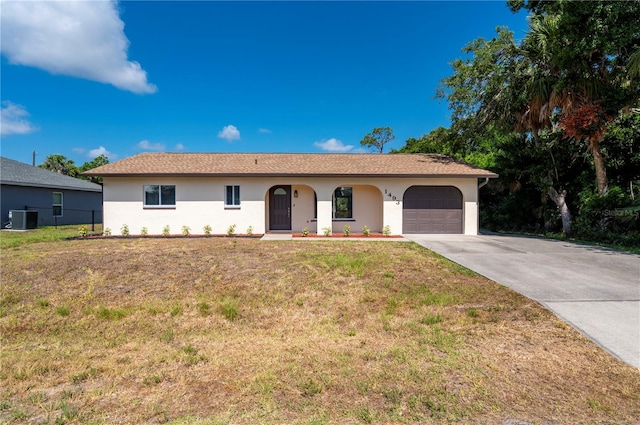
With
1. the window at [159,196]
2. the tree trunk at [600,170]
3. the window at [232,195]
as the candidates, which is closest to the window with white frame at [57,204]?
the window at [159,196]

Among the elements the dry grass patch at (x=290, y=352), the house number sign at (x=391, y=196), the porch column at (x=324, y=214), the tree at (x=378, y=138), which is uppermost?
the tree at (x=378, y=138)

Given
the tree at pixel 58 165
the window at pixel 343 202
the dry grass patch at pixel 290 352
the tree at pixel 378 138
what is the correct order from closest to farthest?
the dry grass patch at pixel 290 352, the window at pixel 343 202, the tree at pixel 58 165, the tree at pixel 378 138

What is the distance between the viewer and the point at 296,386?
9.40ft

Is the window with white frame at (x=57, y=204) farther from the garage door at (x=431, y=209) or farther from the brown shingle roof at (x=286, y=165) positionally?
the garage door at (x=431, y=209)

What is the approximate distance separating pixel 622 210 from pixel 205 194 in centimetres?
1634

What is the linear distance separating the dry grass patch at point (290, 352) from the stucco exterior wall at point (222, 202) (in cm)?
648

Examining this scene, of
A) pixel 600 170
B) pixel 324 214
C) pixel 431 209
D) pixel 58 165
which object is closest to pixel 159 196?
pixel 324 214

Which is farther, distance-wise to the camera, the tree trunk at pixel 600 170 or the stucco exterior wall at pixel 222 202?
the stucco exterior wall at pixel 222 202

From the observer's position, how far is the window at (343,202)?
A: 14242 millimetres

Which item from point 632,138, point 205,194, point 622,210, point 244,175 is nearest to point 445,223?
point 622,210

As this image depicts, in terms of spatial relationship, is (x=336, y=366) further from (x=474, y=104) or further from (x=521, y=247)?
(x=474, y=104)

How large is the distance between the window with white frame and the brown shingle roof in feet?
Result: 27.0

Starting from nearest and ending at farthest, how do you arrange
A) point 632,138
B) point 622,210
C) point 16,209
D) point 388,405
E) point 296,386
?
point 388,405
point 296,386
point 622,210
point 632,138
point 16,209

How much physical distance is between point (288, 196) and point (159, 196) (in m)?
5.76
